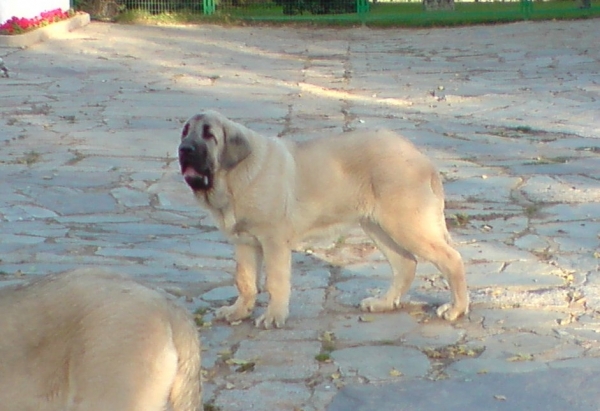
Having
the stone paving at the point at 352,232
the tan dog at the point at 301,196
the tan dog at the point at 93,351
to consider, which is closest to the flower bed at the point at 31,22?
the stone paving at the point at 352,232

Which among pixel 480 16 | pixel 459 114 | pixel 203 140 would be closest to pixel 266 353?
pixel 203 140

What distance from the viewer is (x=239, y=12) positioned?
21.9 meters

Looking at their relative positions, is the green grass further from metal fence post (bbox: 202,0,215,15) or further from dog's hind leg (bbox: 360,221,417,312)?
dog's hind leg (bbox: 360,221,417,312)

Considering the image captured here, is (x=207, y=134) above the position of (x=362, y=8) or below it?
above

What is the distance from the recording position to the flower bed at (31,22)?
15.9m

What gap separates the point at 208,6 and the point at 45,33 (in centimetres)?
601

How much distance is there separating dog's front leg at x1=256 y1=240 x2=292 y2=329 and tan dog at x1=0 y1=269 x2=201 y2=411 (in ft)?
6.95

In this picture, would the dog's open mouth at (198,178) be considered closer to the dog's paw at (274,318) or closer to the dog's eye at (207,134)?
the dog's eye at (207,134)

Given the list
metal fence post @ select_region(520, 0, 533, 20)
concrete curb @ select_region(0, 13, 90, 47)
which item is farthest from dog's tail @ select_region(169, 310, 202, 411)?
metal fence post @ select_region(520, 0, 533, 20)

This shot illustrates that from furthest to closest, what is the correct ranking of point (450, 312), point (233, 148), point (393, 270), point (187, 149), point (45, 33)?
point (45, 33) < point (393, 270) < point (450, 312) < point (233, 148) < point (187, 149)

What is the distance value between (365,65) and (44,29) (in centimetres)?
557

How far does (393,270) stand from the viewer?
5.53 meters

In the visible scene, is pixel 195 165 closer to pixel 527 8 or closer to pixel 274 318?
pixel 274 318

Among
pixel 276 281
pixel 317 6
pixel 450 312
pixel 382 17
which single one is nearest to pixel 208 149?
pixel 276 281
